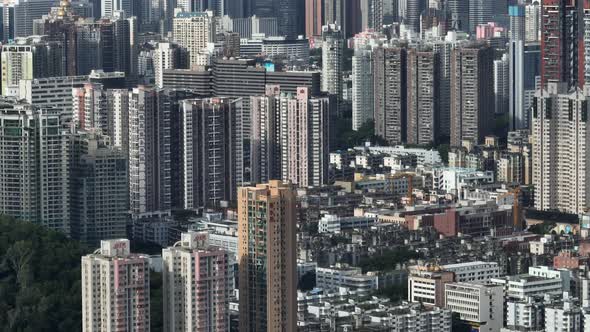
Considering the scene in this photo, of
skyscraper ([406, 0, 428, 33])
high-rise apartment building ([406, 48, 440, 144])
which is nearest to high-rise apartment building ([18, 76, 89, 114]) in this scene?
high-rise apartment building ([406, 48, 440, 144])

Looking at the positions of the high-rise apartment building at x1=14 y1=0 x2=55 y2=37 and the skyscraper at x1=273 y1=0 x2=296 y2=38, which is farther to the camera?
the skyscraper at x1=273 y1=0 x2=296 y2=38

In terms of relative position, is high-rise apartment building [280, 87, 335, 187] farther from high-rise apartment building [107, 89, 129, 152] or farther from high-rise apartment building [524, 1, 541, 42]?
high-rise apartment building [524, 1, 541, 42]

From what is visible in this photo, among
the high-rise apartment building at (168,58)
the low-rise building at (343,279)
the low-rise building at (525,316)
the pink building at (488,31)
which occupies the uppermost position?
the pink building at (488,31)

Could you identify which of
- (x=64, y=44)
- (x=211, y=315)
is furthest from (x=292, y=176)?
(x=211, y=315)

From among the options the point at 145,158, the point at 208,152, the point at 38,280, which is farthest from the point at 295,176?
the point at 38,280

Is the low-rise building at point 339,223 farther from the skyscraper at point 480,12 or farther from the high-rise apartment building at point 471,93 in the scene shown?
the skyscraper at point 480,12

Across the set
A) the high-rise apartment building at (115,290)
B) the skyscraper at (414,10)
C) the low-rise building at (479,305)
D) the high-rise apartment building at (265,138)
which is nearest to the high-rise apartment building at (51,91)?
the high-rise apartment building at (265,138)

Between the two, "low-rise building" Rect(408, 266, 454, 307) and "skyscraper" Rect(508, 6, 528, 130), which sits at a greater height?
"skyscraper" Rect(508, 6, 528, 130)

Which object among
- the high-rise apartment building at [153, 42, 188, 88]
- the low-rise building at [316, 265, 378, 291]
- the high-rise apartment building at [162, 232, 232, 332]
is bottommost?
the low-rise building at [316, 265, 378, 291]
